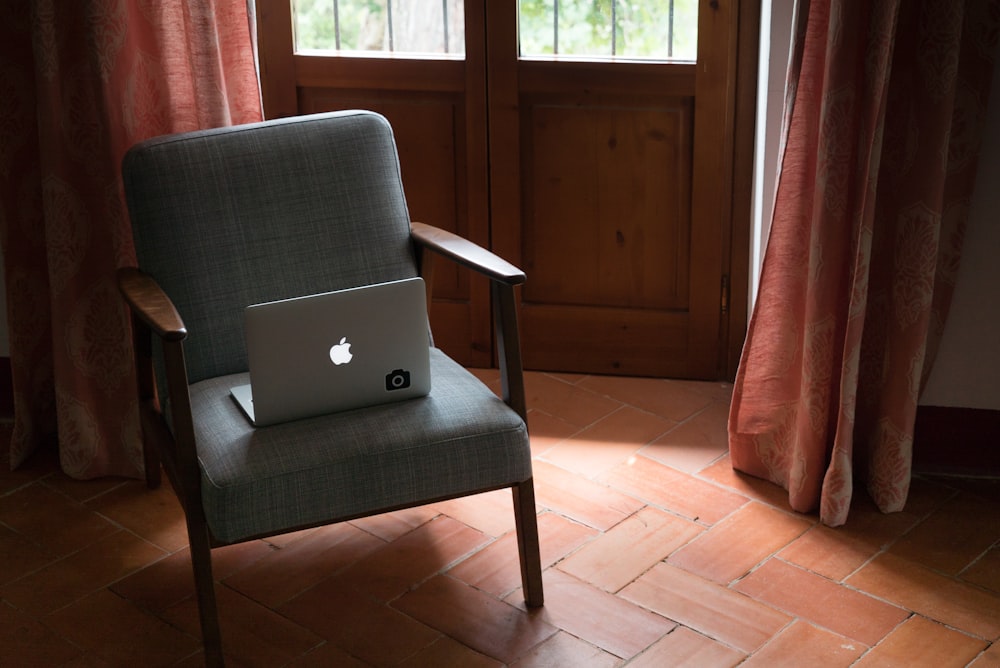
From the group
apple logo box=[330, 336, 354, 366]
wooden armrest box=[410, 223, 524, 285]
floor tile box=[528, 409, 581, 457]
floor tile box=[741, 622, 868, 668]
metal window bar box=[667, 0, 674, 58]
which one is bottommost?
floor tile box=[741, 622, 868, 668]

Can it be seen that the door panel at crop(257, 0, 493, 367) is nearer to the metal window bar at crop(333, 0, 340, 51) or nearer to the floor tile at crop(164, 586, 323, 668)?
the metal window bar at crop(333, 0, 340, 51)

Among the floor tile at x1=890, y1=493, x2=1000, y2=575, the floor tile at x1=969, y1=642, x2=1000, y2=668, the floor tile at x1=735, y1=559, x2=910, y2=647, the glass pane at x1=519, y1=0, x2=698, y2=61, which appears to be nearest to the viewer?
the floor tile at x1=969, y1=642, x2=1000, y2=668

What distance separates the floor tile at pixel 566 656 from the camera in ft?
6.72

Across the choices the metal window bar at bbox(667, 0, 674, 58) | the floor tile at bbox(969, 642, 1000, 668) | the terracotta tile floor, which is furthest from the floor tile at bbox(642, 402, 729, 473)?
the metal window bar at bbox(667, 0, 674, 58)

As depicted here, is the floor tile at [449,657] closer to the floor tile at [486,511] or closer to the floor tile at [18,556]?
the floor tile at [486,511]

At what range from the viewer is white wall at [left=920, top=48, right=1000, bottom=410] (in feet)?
8.09

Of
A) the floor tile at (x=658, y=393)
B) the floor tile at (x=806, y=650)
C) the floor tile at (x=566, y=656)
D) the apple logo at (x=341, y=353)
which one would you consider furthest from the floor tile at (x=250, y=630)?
the floor tile at (x=658, y=393)

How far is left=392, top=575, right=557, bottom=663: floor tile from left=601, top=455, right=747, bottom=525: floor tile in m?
0.51

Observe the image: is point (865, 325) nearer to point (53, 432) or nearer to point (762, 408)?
point (762, 408)

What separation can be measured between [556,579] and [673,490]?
0.44 m

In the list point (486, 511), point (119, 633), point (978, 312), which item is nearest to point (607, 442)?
point (486, 511)

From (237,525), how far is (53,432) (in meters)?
1.16

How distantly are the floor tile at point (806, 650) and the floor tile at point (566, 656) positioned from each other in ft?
0.80

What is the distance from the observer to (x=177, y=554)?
7.91ft
